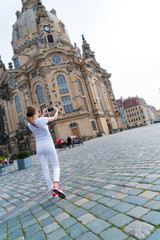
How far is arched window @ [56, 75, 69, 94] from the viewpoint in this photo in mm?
32800

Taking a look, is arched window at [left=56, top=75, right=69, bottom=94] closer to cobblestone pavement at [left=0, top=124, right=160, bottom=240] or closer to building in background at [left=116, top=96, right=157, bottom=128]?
cobblestone pavement at [left=0, top=124, right=160, bottom=240]

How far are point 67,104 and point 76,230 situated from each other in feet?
101

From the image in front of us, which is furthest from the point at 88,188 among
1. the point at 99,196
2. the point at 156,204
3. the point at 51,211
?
the point at 156,204

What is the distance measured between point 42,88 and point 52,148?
31755 mm

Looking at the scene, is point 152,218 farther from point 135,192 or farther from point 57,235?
point 57,235

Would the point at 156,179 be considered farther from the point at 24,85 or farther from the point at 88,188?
the point at 24,85

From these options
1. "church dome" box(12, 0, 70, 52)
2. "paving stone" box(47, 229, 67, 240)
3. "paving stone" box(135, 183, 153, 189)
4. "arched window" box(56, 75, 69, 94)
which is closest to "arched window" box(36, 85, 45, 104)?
"arched window" box(56, 75, 69, 94)

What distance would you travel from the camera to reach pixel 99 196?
318cm

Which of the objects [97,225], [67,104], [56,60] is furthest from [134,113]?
[97,225]

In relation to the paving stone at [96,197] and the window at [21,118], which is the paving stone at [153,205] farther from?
the window at [21,118]

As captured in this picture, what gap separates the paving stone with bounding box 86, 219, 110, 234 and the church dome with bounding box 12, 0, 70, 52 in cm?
4272

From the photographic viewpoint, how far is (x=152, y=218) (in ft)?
6.75

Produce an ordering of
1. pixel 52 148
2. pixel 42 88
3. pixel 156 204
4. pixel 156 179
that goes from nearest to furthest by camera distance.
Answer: pixel 156 204, pixel 156 179, pixel 52 148, pixel 42 88

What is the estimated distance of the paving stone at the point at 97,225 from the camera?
2098mm
